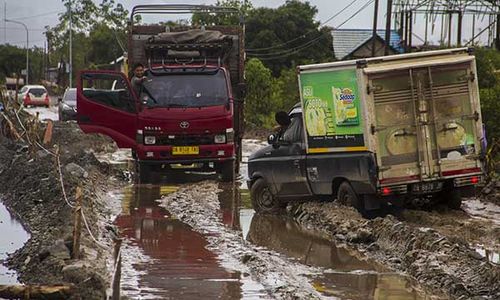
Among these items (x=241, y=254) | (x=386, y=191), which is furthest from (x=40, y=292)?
(x=386, y=191)

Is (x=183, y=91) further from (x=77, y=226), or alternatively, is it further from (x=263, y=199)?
(x=77, y=226)

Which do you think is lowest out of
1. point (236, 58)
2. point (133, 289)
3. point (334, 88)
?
point (133, 289)

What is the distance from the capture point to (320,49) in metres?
70.4

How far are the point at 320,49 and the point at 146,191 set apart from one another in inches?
2020

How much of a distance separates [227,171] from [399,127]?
7.97m

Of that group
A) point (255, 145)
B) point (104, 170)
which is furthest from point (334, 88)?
point (255, 145)

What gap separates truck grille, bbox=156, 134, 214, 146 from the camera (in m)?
21.0

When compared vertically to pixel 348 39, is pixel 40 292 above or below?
below

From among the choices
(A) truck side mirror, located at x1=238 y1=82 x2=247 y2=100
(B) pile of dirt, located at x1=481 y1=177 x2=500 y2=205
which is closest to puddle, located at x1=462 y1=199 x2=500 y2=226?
(B) pile of dirt, located at x1=481 y1=177 x2=500 y2=205

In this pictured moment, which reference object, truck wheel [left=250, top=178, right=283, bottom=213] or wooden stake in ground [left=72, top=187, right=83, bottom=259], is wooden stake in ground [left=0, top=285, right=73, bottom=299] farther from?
truck wheel [left=250, top=178, right=283, bottom=213]

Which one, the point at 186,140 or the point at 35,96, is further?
the point at 35,96

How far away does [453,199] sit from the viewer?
1544cm

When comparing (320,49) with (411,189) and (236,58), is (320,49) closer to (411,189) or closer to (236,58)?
(236,58)

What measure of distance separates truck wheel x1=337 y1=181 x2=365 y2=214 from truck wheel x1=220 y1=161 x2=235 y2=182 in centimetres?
665
